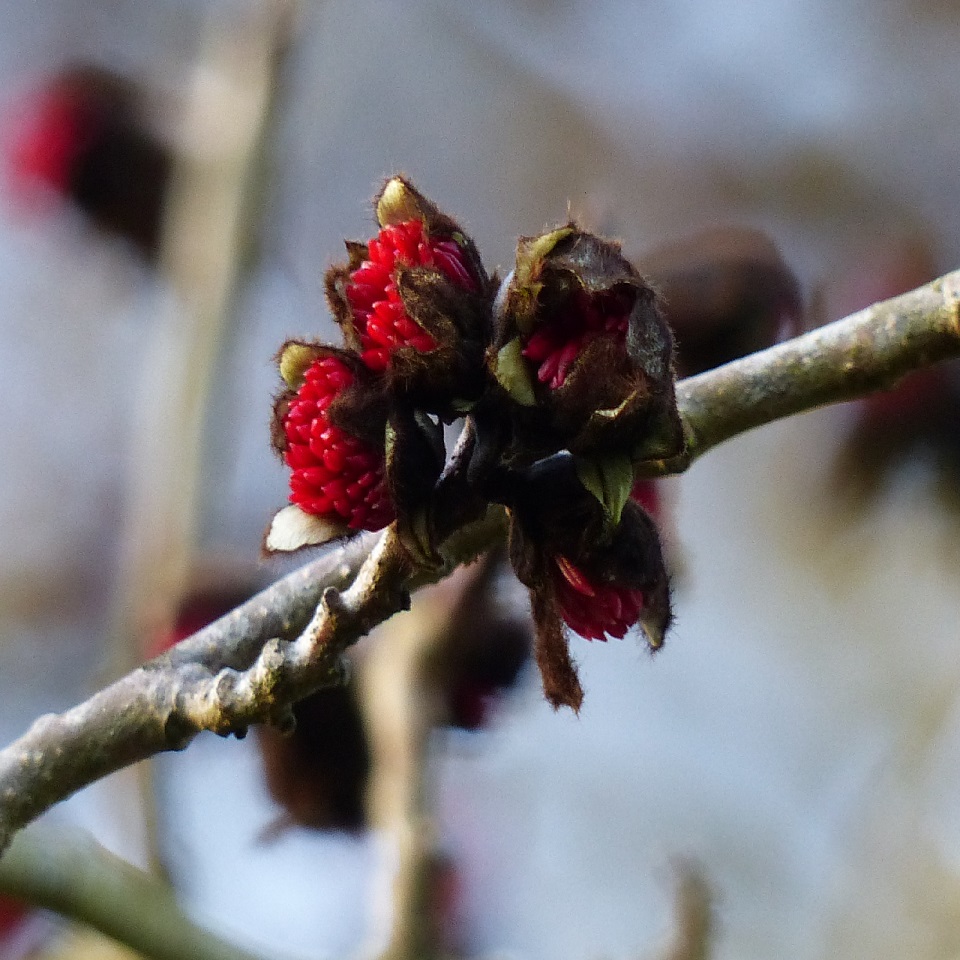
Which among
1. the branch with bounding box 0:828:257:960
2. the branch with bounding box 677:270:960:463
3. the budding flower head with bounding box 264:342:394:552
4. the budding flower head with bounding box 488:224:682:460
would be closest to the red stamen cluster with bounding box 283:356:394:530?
the budding flower head with bounding box 264:342:394:552

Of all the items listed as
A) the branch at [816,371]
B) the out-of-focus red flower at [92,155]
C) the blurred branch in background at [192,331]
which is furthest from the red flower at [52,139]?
the branch at [816,371]

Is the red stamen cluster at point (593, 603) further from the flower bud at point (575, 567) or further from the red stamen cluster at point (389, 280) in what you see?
the red stamen cluster at point (389, 280)

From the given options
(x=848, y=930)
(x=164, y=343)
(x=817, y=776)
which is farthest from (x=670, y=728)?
(x=164, y=343)

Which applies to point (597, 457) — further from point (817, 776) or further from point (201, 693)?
point (817, 776)

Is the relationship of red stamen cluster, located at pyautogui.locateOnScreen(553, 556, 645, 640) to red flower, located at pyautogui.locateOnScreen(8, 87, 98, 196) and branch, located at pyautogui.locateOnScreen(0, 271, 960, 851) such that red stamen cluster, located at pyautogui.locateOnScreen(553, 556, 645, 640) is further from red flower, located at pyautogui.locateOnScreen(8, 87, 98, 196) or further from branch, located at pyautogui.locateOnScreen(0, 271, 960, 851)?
red flower, located at pyautogui.locateOnScreen(8, 87, 98, 196)

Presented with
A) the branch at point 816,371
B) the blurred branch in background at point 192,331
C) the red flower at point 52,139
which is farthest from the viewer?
Result: the red flower at point 52,139

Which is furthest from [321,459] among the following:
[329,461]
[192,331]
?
[192,331]
